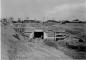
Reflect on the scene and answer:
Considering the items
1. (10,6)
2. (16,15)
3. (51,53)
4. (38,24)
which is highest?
(10,6)

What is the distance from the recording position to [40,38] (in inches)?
86.1

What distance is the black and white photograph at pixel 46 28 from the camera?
215cm

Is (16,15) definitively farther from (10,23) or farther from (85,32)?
(85,32)

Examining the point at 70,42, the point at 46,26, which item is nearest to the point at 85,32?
the point at 70,42

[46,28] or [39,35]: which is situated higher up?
[46,28]

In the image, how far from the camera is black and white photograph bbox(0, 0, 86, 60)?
2.15 m

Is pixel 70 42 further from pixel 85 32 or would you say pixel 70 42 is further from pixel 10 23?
pixel 10 23

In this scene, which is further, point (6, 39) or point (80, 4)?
point (80, 4)

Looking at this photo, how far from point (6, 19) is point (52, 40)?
89 cm

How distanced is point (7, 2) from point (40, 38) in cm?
86

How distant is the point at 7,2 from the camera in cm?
216

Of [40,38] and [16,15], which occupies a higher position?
[16,15]

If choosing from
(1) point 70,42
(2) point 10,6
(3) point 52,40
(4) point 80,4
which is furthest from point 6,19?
(4) point 80,4

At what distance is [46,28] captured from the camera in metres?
2.22
